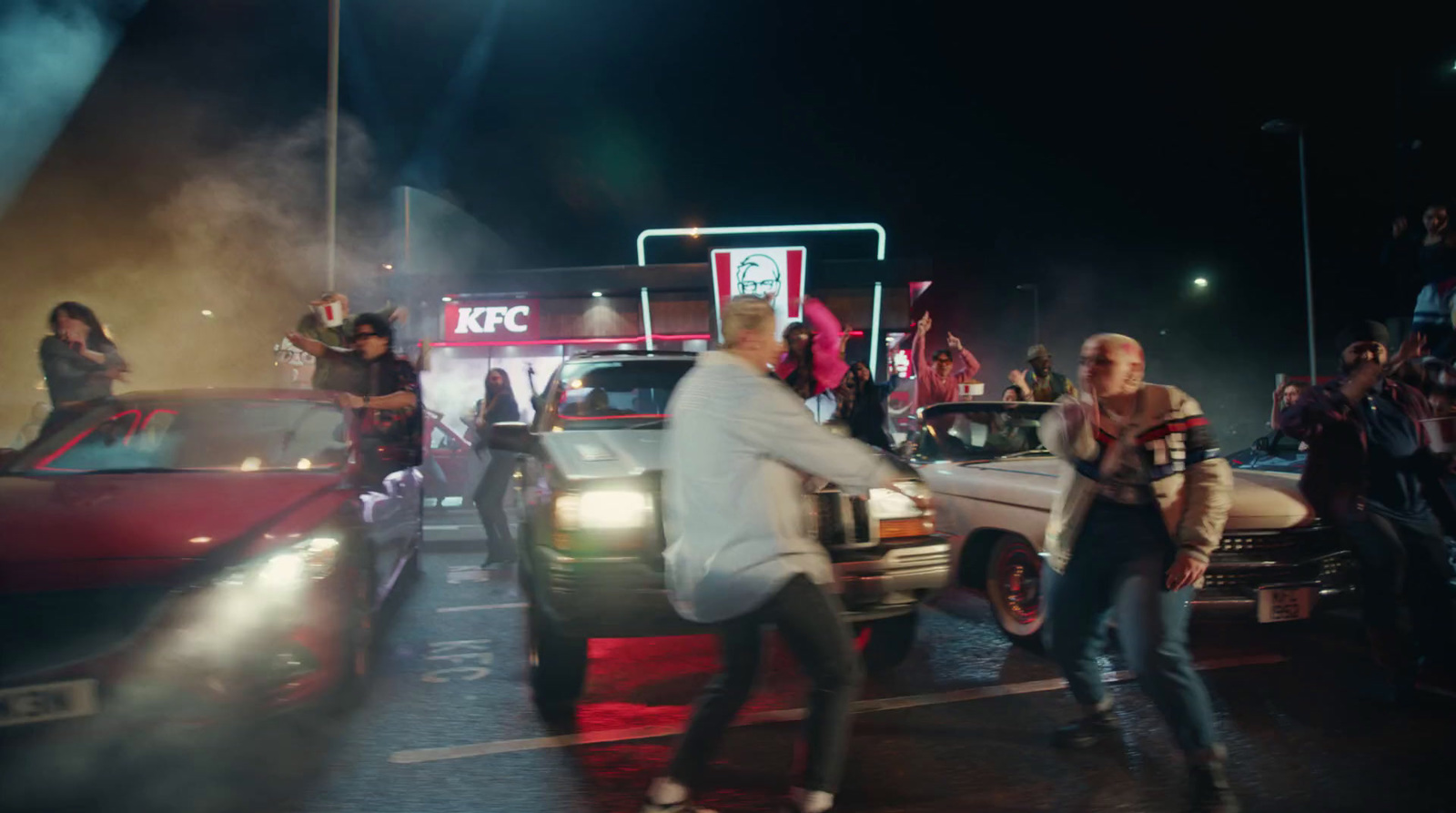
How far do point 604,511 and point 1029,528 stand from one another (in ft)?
8.28

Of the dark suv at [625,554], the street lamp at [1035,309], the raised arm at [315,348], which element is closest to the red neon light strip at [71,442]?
the raised arm at [315,348]

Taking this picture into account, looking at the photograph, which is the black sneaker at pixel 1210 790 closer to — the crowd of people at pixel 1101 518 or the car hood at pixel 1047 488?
the crowd of people at pixel 1101 518

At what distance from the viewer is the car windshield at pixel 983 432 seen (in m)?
6.90

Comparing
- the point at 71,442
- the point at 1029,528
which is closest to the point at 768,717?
the point at 1029,528

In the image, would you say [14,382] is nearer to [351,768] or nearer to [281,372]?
[281,372]

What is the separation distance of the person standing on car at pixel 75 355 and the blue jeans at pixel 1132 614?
21.6 feet

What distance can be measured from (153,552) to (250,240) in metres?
17.8

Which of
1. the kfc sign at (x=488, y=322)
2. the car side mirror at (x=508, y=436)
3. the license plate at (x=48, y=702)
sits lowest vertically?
the license plate at (x=48, y=702)

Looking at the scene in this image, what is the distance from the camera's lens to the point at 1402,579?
15.1 ft

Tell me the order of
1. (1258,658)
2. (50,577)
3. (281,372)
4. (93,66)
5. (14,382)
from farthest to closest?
(14,382)
(93,66)
(281,372)
(1258,658)
(50,577)

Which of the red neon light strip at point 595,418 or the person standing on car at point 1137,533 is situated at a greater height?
the red neon light strip at point 595,418

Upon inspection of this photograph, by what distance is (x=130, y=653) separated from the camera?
3.38m

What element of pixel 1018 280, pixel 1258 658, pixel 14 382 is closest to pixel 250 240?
pixel 14 382

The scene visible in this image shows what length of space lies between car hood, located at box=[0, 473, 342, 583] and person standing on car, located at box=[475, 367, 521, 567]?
411 centimetres
